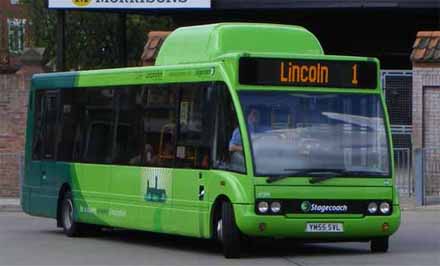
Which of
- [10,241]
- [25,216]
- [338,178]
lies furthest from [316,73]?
[25,216]

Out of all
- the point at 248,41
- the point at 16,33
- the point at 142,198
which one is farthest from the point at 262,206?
the point at 16,33

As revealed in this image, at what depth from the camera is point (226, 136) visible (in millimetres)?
15266

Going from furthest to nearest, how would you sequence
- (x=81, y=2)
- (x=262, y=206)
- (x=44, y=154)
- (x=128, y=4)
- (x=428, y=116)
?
(x=128, y=4)
(x=81, y=2)
(x=428, y=116)
(x=44, y=154)
(x=262, y=206)

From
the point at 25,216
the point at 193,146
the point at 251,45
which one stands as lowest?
the point at 25,216

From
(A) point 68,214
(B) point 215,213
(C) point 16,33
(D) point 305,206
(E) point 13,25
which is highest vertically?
(E) point 13,25

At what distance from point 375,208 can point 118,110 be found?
463 cm

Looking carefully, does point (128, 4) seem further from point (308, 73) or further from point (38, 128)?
point (308, 73)

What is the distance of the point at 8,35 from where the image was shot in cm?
7031

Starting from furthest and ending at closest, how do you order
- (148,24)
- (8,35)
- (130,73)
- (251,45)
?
(8,35), (148,24), (130,73), (251,45)

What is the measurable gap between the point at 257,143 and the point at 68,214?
5.59 meters

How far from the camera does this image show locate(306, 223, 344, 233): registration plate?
15133 millimetres

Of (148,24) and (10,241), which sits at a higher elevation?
(148,24)

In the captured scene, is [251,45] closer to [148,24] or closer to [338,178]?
[338,178]

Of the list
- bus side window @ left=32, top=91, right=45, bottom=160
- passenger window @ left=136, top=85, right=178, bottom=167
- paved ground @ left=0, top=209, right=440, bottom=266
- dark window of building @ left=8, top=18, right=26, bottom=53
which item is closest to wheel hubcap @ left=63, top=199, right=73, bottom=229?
paved ground @ left=0, top=209, right=440, bottom=266
